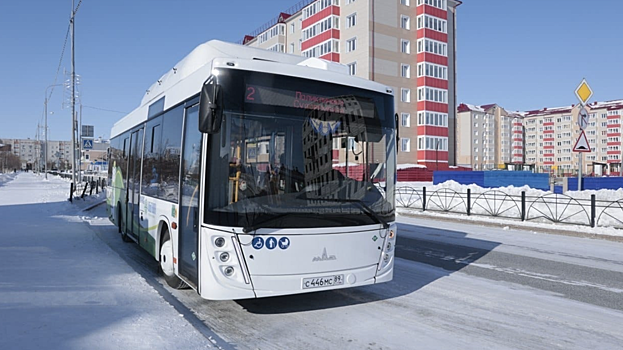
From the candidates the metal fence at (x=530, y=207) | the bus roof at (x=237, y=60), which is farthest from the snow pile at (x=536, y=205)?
the bus roof at (x=237, y=60)

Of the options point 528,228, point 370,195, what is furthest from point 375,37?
point 370,195

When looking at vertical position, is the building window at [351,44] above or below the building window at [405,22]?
below

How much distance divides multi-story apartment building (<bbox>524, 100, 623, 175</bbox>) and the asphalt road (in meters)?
118

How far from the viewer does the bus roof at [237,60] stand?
5777 mm

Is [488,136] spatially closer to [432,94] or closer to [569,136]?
[569,136]

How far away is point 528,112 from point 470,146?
44880 millimetres

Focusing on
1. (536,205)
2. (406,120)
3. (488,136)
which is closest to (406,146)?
(406,120)

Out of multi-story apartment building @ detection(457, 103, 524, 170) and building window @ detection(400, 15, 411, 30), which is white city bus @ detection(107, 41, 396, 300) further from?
multi-story apartment building @ detection(457, 103, 524, 170)

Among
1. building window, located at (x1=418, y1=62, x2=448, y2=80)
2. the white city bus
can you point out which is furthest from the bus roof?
building window, located at (x1=418, y1=62, x2=448, y2=80)

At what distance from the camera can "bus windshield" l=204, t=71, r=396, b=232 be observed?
5.36m

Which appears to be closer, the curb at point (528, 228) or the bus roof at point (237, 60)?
the bus roof at point (237, 60)

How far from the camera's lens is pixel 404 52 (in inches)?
2157

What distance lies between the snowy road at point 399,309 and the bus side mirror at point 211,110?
7.15ft

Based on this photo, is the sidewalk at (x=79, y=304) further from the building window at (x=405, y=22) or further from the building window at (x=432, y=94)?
the building window at (x=405, y=22)
